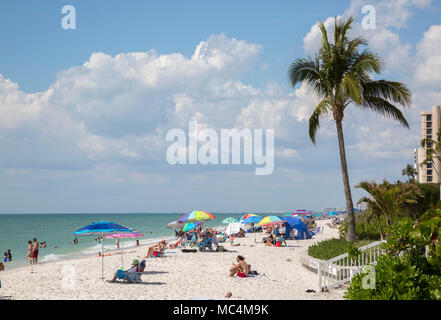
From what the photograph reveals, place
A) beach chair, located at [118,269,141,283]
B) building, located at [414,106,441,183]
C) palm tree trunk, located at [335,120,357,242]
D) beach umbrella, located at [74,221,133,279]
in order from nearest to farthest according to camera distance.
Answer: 1. beach chair, located at [118,269,141,283]
2. beach umbrella, located at [74,221,133,279]
3. palm tree trunk, located at [335,120,357,242]
4. building, located at [414,106,441,183]

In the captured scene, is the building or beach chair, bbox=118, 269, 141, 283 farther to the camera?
the building

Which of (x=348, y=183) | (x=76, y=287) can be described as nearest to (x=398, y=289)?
(x=76, y=287)

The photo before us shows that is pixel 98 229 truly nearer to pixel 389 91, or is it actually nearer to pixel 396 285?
pixel 396 285

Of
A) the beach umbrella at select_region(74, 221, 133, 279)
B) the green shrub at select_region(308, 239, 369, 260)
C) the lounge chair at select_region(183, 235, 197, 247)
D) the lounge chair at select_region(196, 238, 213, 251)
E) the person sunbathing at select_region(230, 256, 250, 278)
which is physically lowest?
the lounge chair at select_region(183, 235, 197, 247)

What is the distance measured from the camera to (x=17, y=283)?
51.9ft

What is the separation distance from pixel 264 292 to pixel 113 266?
1091 cm

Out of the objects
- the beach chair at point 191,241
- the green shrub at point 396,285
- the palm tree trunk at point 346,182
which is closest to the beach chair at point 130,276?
the green shrub at point 396,285

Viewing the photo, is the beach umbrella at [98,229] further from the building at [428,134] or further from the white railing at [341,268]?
the building at [428,134]

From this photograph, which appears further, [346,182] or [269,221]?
[269,221]

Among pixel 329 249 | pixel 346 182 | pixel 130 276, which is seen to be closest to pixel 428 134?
pixel 346 182

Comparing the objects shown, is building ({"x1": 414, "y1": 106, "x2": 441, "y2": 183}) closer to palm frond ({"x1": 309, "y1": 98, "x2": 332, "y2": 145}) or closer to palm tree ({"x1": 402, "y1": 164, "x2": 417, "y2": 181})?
palm tree ({"x1": 402, "y1": 164, "x2": 417, "y2": 181})

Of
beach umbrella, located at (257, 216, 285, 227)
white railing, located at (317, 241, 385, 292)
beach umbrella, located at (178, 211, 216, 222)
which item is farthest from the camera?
beach umbrella, located at (257, 216, 285, 227)

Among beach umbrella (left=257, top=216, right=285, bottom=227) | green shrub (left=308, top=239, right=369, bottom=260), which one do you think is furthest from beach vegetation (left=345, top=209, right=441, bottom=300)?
beach umbrella (left=257, top=216, right=285, bottom=227)
